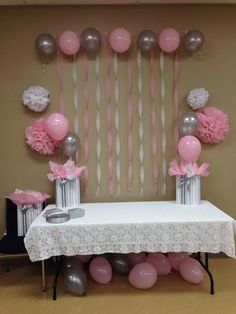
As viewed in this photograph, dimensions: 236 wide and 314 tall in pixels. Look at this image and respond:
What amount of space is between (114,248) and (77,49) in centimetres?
186

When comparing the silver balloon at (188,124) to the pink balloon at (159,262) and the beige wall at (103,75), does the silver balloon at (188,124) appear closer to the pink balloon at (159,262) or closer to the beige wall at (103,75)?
the beige wall at (103,75)

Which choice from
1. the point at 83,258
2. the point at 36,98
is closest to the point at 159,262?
the point at 83,258

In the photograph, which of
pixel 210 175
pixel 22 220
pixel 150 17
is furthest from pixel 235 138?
pixel 22 220

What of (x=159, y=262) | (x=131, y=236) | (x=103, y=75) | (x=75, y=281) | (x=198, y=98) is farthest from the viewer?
(x=103, y=75)

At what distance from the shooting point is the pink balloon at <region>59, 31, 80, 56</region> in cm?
329

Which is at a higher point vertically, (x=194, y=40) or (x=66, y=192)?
(x=194, y=40)

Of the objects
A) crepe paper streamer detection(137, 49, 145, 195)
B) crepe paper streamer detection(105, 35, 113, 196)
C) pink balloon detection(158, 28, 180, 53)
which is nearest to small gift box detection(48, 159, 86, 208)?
crepe paper streamer detection(105, 35, 113, 196)

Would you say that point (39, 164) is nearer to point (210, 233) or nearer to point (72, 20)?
point (72, 20)

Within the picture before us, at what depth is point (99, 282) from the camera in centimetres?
309

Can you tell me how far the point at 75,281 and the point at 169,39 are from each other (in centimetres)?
229

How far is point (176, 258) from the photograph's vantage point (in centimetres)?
322

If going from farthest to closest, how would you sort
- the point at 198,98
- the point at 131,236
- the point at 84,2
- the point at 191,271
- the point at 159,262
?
the point at 198,98 < the point at 84,2 < the point at 159,262 < the point at 191,271 < the point at 131,236

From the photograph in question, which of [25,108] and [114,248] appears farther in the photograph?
[25,108]

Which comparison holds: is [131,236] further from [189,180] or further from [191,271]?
[189,180]
